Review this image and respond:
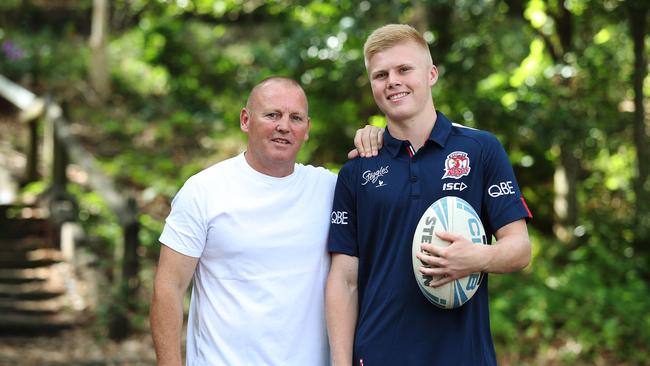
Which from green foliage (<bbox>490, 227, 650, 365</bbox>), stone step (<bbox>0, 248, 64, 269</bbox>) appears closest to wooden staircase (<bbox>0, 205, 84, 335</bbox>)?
stone step (<bbox>0, 248, 64, 269</bbox>)

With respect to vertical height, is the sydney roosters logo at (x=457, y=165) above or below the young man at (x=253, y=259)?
above

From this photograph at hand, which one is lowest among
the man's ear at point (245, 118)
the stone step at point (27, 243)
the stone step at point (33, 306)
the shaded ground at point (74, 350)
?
the shaded ground at point (74, 350)

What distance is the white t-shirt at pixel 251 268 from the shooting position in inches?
134

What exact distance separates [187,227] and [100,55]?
48.9 feet

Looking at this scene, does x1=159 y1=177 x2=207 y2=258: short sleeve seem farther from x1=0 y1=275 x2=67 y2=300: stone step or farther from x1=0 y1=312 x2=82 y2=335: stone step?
x1=0 y1=275 x2=67 y2=300: stone step

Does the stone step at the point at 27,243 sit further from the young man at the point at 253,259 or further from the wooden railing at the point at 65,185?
the young man at the point at 253,259

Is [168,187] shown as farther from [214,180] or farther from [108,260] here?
[214,180]

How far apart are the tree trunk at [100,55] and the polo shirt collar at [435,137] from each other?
15.0 meters

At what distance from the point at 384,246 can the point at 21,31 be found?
18225 millimetres

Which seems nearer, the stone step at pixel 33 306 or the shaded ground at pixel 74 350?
the shaded ground at pixel 74 350

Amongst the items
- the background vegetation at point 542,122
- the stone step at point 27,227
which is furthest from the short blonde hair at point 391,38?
the stone step at point 27,227

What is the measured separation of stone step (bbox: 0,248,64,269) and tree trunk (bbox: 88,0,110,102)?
8447 millimetres

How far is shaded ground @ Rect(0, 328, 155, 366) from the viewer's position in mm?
7594

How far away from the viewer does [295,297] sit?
346 centimetres
